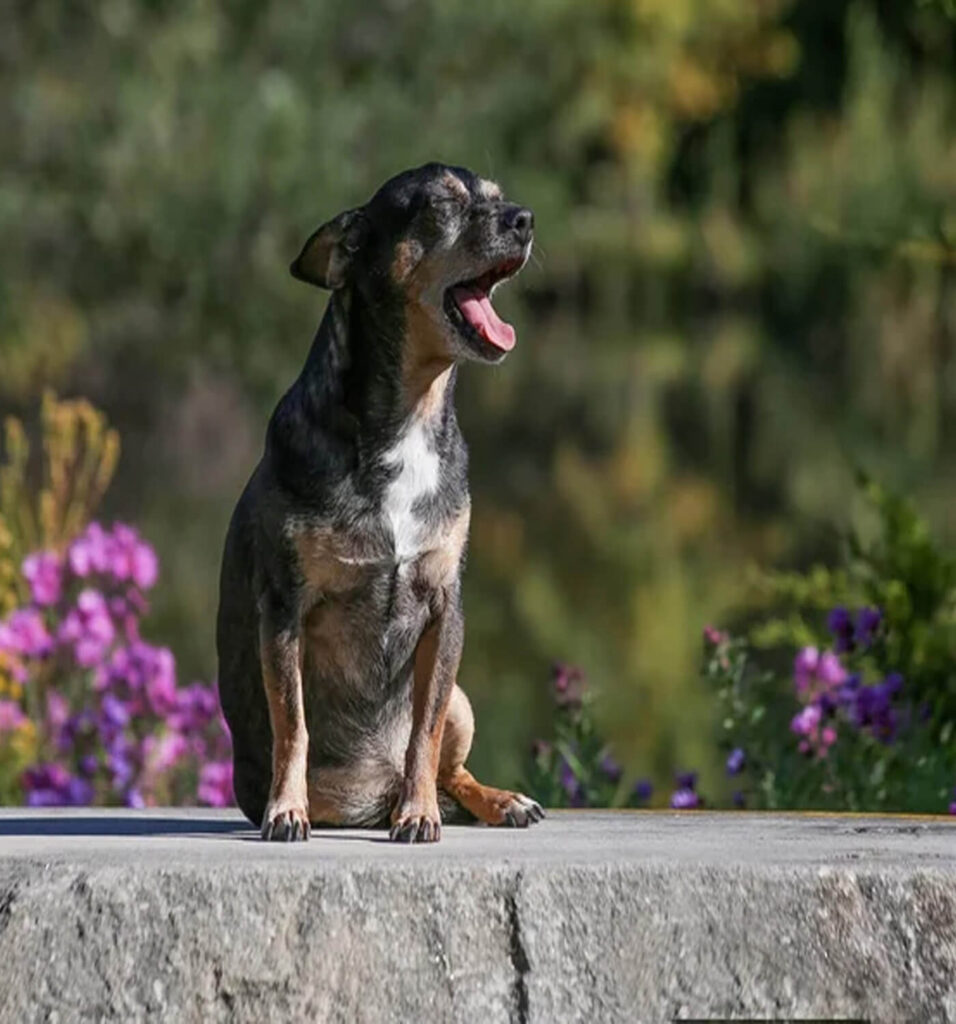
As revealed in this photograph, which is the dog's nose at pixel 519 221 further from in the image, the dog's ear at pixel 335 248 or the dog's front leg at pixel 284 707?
the dog's front leg at pixel 284 707

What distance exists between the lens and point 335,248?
472 cm

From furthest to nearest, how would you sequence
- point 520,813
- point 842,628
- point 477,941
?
point 842,628
point 520,813
point 477,941

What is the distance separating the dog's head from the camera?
15.1 feet

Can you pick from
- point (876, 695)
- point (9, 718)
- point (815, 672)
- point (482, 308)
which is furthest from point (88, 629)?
point (482, 308)

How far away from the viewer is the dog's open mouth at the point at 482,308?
4539mm

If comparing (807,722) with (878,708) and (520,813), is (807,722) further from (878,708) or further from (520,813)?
(520,813)

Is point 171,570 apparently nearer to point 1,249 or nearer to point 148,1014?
point 148,1014

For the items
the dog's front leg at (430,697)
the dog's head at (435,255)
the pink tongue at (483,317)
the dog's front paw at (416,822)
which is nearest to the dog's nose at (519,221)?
the dog's head at (435,255)

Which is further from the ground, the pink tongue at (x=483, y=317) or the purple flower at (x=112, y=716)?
the pink tongue at (x=483, y=317)

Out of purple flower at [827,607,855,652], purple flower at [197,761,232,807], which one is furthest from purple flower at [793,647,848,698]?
purple flower at [197,761,232,807]

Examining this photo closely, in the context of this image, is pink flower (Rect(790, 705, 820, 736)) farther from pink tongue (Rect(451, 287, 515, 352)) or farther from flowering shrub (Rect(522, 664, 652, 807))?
pink tongue (Rect(451, 287, 515, 352))

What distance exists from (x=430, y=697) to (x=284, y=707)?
0.29 meters

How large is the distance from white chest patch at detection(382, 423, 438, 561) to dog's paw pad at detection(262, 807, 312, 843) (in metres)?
0.50

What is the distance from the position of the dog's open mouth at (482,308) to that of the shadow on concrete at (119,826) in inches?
40.3
